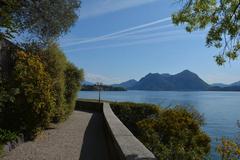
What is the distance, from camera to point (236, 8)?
943 centimetres

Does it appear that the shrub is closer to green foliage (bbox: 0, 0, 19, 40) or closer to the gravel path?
the gravel path

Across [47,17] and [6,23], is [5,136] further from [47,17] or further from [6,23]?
[47,17]

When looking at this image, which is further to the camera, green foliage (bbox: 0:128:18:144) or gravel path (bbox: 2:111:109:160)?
gravel path (bbox: 2:111:109:160)

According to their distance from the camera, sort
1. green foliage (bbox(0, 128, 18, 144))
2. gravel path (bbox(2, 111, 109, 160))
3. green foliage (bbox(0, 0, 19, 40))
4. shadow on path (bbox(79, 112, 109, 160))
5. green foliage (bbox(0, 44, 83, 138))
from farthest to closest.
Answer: green foliage (bbox(0, 44, 83, 138))
shadow on path (bbox(79, 112, 109, 160))
gravel path (bbox(2, 111, 109, 160))
green foliage (bbox(0, 128, 18, 144))
green foliage (bbox(0, 0, 19, 40))

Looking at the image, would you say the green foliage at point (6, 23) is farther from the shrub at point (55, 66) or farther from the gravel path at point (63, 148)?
the shrub at point (55, 66)

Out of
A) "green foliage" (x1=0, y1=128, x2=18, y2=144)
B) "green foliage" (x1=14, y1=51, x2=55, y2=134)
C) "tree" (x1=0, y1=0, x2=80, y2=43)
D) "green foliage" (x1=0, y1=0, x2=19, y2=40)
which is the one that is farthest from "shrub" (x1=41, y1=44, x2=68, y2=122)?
"green foliage" (x1=0, y1=0, x2=19, y2=40)

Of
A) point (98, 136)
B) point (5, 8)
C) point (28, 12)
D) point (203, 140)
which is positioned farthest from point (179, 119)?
point (5, 8)

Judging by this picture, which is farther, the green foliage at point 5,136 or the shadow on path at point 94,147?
the shadow on path at point 94,147

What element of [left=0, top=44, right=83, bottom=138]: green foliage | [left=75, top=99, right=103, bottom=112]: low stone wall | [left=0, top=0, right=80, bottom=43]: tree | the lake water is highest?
[left=0, top=0, right=80, bottom=43]: tree

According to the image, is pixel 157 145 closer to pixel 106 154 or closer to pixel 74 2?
pixel 106 154

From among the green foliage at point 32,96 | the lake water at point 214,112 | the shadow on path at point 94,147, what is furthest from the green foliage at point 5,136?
the lake water at point 214,112

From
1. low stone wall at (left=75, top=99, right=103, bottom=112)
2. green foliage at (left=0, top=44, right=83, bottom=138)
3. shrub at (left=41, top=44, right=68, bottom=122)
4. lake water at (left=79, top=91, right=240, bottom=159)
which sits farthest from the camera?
lake water at (left=79, top=91, right=240, bottom=159)

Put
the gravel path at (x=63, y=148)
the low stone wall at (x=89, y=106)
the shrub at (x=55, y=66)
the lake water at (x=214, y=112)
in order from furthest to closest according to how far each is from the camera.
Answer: the lake water at (x=214, y=112), the low stone wall at (x=89, y=106), the shrub at (x=55, y=66), the gravel path at (x=63, y=148)

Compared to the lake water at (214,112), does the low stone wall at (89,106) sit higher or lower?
higher
